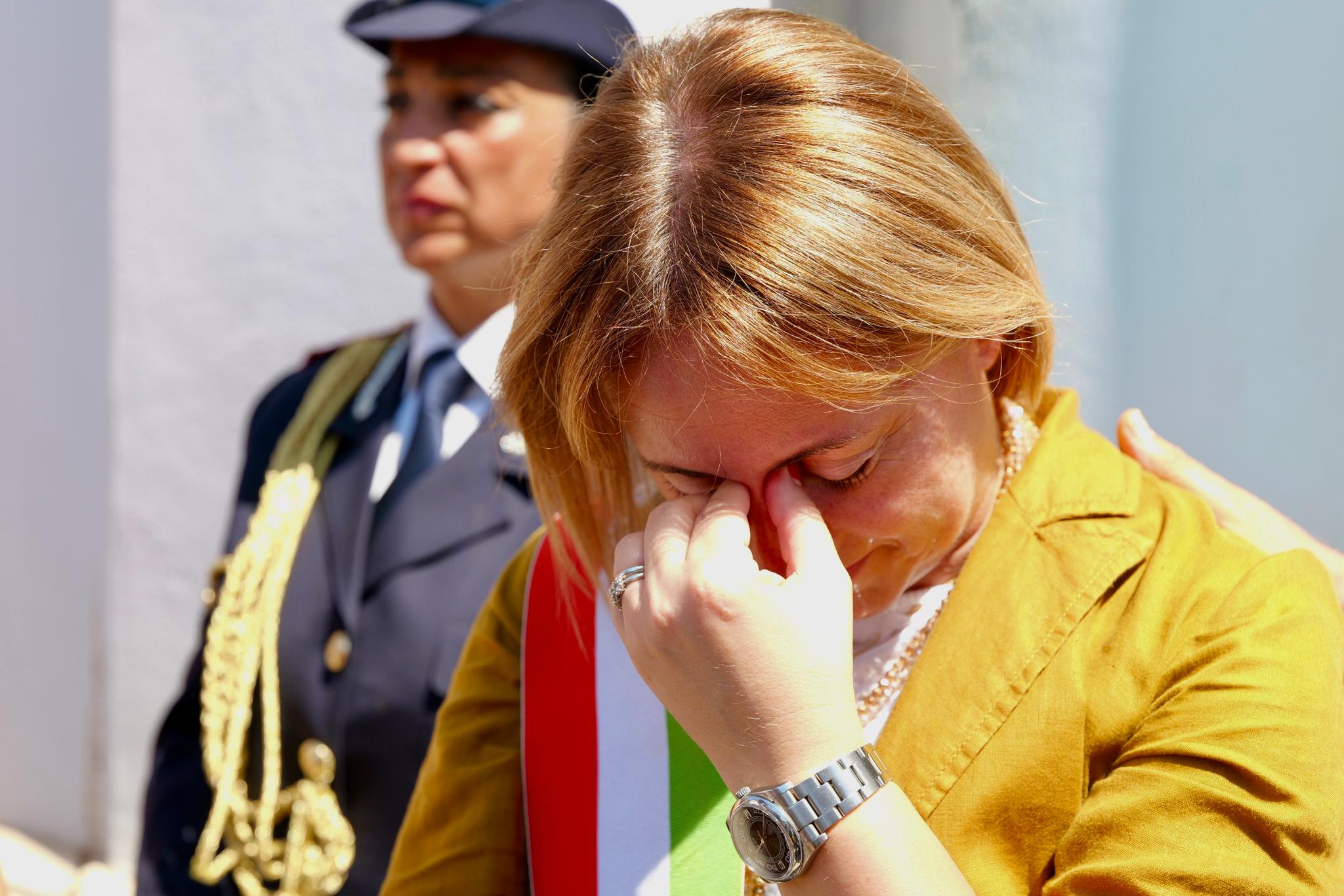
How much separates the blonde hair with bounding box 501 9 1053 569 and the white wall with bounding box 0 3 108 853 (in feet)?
10.1

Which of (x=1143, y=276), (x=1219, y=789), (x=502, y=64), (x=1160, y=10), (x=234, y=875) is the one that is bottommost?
(x=234, y=875)

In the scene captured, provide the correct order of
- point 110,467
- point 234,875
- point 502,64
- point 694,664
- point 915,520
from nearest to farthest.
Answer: point 694,664
point 915,520
point 234,875
point 502,64
point 110,467

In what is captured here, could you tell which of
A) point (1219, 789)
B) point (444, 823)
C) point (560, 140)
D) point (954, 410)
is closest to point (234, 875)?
point (444, 823)

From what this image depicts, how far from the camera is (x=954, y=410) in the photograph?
4.83 ft

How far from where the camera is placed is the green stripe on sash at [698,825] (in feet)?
5.14

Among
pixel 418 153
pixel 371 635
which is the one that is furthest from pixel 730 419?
pixel 418 153

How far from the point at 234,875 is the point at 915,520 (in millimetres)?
1710

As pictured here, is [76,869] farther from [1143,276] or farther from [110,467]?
[1143,276]

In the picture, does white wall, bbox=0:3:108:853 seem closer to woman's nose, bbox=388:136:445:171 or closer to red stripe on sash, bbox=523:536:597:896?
woman's nose, bbox=388:136:445:171

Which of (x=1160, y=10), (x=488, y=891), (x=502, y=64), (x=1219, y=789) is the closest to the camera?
(x=1219, y=789)

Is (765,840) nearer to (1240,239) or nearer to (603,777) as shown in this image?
(603,777)

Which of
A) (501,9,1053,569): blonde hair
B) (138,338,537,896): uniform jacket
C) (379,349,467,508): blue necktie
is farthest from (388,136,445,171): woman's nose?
(501,9,1053,569): blonde hair

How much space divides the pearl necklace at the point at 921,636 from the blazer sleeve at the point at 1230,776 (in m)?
0.30

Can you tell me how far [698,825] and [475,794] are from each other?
0.28 m
